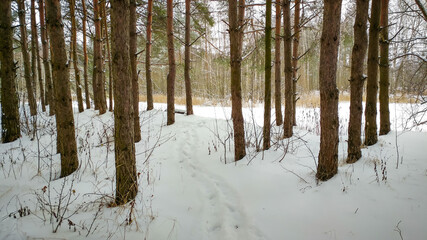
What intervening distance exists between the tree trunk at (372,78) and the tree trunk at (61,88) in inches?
218

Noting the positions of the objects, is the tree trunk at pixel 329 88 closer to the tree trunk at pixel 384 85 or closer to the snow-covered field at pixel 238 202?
the snow-covered field at pixel 238 202

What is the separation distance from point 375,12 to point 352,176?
11.5 ft

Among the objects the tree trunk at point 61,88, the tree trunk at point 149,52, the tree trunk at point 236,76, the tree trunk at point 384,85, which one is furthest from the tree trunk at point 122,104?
the tree trunk at point 149,52

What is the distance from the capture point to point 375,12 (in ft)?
13.7

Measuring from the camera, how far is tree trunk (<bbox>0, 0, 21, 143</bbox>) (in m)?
5.34

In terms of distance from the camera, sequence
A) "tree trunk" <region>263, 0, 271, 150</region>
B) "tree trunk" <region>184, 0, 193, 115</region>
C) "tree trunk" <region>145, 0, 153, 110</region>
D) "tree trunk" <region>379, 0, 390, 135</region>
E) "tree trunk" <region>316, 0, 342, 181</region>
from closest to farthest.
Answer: "tree trunk" <region>316, 0, 342, 181</region>
"tree trunk" <region>263, 0, 271, 150</region>
"tree trunk" <region>379, 0, 390, 135</region>
"tree trunk" <region>145, 0, 153, 110</region>
"tree trunk" <region>184, 0, 193, 115</region>

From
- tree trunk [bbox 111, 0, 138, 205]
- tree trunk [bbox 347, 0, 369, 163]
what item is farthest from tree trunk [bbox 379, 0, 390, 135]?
tree trunk [bbox 111, 0, 138, 205]

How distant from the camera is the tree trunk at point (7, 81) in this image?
210 inches

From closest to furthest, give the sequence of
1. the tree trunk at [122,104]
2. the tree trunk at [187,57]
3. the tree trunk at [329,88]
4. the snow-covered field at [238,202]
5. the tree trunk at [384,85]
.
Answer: the snow-covered field at [238,202], the tree trunk at [122,104], the tree trunk at [329,88], the tree trunk at [384,85], the tree trunk at [187,57]

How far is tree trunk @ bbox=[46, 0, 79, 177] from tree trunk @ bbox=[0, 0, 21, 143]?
336 centimetres

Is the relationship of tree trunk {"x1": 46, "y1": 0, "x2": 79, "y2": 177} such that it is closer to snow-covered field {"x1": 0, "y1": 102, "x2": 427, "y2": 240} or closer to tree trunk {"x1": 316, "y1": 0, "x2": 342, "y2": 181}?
snow-covered field {"x1": 0, "y1": 102, "x2": 427, "y2": 240}

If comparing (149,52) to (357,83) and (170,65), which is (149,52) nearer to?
(170,65)

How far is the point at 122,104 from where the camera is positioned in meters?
2.49

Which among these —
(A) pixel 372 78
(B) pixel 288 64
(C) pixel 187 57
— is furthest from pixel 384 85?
(C) pixel 187 57
